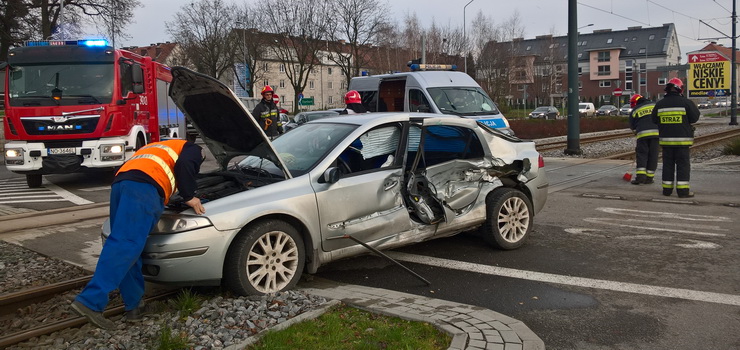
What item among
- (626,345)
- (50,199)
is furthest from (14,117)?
(626,345)

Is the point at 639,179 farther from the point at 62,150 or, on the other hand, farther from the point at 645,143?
the point at 62,150

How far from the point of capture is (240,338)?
3994 mm

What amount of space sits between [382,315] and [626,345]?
1.66 m

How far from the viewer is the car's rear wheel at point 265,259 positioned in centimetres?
483

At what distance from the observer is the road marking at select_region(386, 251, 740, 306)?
5125 mm

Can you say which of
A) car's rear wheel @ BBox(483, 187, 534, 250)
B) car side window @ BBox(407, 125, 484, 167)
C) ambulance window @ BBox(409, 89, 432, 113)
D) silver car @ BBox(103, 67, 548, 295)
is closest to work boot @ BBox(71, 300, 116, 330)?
silver car @ BBox(103, 67, 548, 295)

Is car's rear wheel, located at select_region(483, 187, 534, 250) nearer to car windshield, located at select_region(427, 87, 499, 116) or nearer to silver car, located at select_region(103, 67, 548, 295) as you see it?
silver car, located at select_region(103, 67, 548, 295)

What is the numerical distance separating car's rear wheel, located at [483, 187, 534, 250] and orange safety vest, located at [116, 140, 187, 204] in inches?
131

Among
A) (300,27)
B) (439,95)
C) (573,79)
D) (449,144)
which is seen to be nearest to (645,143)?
(439,95)

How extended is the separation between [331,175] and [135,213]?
1.63m

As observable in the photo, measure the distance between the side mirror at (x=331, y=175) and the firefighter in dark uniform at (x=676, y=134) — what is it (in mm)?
7093

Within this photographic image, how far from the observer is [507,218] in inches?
265

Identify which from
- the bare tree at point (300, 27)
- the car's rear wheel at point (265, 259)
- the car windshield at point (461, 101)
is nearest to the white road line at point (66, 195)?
the car's rear wheel at point (265, 259)

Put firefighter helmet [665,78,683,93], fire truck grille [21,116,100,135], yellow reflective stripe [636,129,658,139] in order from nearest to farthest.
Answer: firefighter helmet [665,78,683,93] < yellow reflective stripe [636,129,658,139] < fire truck grille [21,116,100,135]
